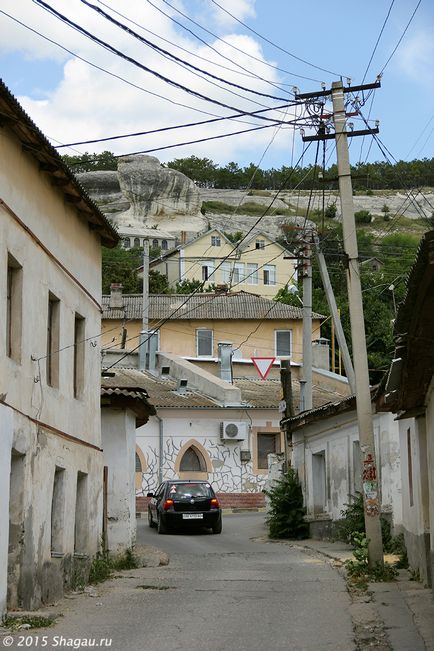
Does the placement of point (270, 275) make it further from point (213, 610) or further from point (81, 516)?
point (213, 610)

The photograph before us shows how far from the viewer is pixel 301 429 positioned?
30.6 m

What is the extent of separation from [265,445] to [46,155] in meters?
32.4

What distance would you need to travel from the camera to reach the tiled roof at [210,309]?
59594 millimetres

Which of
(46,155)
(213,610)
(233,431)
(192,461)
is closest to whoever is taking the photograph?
(213,610)

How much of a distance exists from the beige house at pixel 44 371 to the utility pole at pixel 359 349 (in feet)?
14.4

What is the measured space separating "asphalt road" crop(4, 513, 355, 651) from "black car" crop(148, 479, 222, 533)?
24.7 ft

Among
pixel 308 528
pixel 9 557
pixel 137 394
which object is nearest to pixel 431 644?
pixel 9 557

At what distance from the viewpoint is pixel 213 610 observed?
13641mm

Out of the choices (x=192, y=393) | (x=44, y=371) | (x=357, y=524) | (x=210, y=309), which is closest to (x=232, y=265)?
(x=210, y=309)

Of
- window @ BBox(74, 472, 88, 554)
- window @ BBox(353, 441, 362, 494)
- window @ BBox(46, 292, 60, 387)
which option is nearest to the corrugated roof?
window @ BBox(46, 292, 60, 387)

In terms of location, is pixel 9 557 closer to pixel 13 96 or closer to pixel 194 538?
pixel 13 96

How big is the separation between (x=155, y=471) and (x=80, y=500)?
25.8 meters

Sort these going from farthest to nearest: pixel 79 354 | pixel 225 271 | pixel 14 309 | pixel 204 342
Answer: pixel 225 271 < pixel 204 342 < pixel 79 354 < pixel 14 309

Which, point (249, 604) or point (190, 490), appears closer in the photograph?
point (249, 604)
